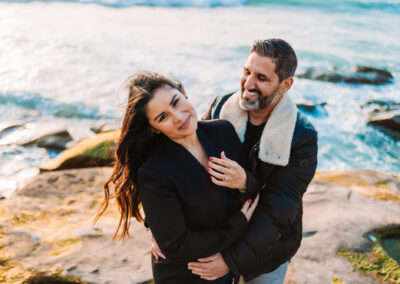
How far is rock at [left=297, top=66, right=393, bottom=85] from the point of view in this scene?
12.2 metres

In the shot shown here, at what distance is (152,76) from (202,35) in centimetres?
1670

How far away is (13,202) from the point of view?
4.27 metres

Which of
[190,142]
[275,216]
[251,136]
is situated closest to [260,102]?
[251,136]

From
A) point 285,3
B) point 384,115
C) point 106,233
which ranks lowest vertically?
point 384,115

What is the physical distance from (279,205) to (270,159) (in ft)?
1.03

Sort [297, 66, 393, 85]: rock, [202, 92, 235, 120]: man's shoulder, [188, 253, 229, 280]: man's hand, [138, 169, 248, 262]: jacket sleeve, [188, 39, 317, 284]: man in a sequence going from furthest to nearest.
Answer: [297, 66, 393, 85]: rock < [202, 92, 235, 120]: man's shoulder < [188, 39, 317, 284]: man < [188, 253, 229, 280]: man's hand < [138, 169, 248, 262]: jacket sleeve

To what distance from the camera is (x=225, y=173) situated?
6.49 feet

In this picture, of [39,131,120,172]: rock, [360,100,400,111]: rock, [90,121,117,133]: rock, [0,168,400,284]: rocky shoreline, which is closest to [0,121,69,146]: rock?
[90,121,117,133]: rock

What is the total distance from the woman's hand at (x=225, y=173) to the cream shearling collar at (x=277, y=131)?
33cm

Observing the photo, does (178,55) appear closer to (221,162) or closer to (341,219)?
(341,219)

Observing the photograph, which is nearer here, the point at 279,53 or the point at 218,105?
the point at 279,53

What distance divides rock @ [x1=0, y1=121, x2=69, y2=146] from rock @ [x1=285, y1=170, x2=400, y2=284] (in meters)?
5.83

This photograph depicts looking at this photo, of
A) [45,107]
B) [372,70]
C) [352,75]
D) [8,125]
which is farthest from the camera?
[372,70]

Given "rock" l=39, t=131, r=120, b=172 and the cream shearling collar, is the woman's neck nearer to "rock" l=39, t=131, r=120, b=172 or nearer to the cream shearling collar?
the cream shearling collar
